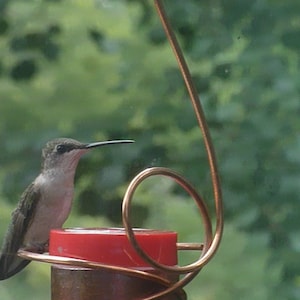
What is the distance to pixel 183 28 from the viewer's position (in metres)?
1.27

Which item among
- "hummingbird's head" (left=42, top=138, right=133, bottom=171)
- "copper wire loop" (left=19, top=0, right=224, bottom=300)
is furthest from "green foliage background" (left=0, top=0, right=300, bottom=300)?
"copper wire loop" (left=19, top=0, right=224, bottom=300)

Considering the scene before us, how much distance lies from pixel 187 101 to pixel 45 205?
21.1 inches

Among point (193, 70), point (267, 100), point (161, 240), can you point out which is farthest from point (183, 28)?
point (161, 240)

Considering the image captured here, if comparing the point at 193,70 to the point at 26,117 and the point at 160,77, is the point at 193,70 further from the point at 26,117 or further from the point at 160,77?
the point at 26,117

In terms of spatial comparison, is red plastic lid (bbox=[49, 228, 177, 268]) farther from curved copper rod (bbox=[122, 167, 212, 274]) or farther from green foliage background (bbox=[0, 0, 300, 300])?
green foliage background (bbox=[0, 0, 300, 300])

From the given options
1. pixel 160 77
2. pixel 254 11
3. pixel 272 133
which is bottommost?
pixel 272 133

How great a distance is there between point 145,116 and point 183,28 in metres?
0.18

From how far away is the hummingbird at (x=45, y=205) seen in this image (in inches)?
30.7

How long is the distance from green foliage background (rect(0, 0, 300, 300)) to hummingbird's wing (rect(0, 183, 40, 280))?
41cm

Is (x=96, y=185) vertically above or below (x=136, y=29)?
below

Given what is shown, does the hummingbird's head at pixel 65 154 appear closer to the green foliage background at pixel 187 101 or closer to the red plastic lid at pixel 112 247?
the red plastic lid at pixel 112 247

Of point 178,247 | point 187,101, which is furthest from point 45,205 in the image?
point 187,101

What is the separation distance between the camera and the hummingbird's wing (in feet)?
2.61

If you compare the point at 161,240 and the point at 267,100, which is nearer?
the point at 161,240
